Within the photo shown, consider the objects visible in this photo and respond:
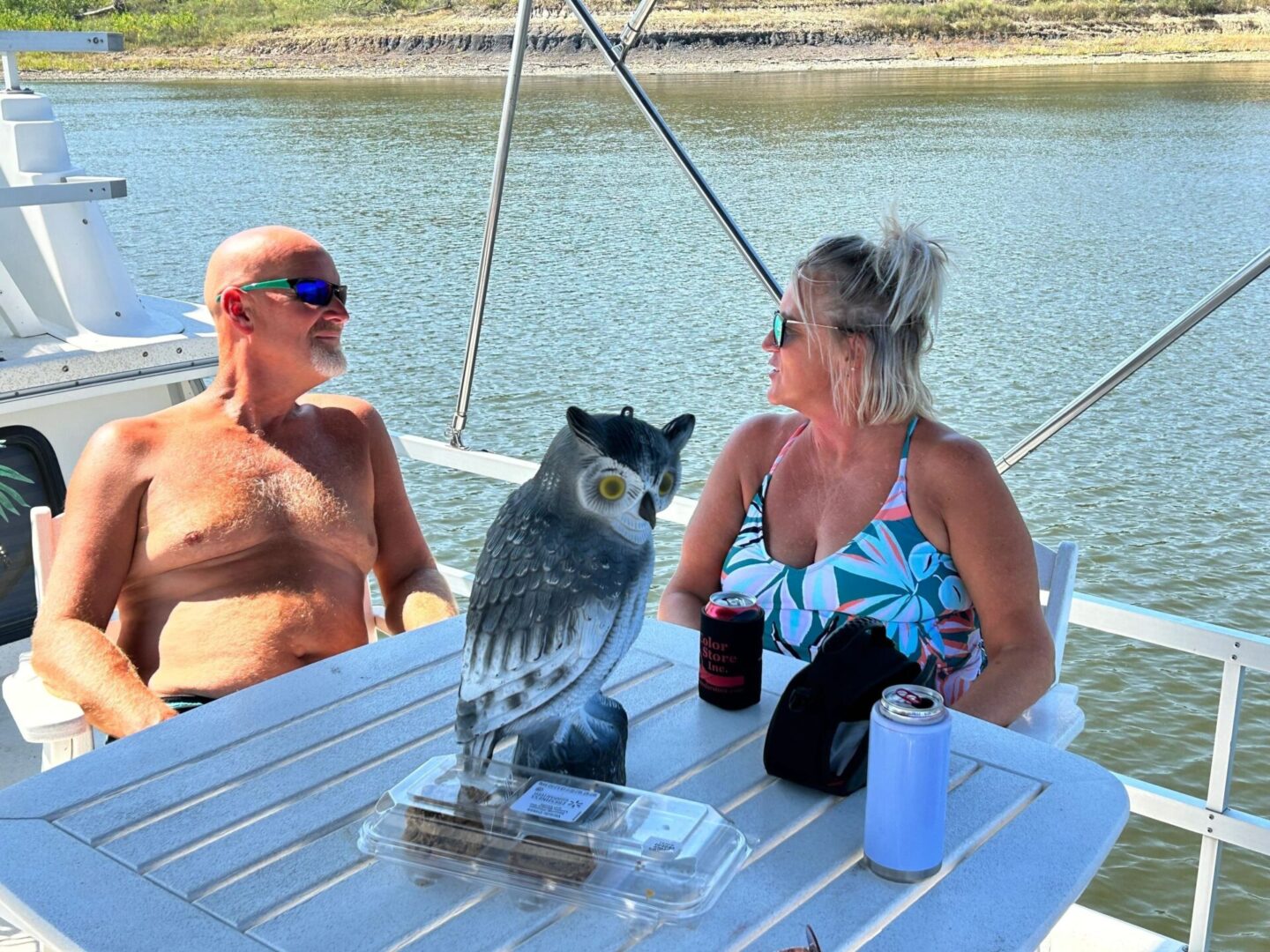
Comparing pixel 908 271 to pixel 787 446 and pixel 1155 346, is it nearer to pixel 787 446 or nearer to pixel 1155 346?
pixel 787 446

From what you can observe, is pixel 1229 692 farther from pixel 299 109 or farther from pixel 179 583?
pixel 299 109

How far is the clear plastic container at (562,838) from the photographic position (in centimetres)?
97

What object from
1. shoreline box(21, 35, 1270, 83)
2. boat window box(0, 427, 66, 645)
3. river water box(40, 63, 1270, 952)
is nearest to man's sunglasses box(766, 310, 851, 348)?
boat window box(0, 427, 66, 645)

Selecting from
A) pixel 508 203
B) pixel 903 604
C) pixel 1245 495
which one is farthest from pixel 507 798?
pixel 508 203

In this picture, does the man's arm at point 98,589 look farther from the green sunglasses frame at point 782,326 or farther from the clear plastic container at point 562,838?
the green sunglasses frame at point 782,326

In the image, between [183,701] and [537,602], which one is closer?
[537,602]

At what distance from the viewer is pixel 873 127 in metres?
17.8

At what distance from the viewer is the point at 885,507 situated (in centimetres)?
163

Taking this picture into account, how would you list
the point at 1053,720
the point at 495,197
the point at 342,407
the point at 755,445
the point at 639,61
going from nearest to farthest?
the point at 1053,720
the point at 755,445
the point at 342,407
the point at 495,197
the point at 639,61

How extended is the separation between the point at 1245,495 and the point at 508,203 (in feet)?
28.0

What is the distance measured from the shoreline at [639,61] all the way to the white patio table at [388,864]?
54.0 ft

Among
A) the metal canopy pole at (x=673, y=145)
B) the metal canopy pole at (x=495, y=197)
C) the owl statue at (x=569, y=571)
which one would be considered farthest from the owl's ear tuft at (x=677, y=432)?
the metal canopy pole at (x=495, y=197)

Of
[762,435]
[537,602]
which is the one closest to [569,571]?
[537,602]

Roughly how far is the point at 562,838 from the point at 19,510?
2.06 metres
